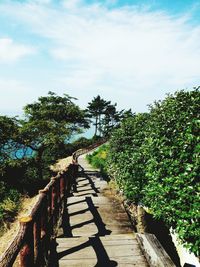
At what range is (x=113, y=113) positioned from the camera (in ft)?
267

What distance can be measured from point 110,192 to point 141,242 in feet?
26.2

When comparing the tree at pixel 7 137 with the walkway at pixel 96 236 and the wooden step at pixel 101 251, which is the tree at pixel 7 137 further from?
the wooden step at pixel 101 251

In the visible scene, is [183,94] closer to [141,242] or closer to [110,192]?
[141,242]

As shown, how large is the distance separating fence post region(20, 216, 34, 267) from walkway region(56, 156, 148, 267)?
1291 mm

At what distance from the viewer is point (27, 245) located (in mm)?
4230

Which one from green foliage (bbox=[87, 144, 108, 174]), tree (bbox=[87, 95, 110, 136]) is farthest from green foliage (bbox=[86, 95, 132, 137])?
green foliage (bbox=[87, 144, 108, 174])

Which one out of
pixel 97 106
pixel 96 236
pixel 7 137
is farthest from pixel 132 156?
pixel 97 106

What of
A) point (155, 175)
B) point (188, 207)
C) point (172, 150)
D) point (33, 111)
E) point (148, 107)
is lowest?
point (188, 207)

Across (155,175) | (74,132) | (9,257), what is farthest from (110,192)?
(74,132)

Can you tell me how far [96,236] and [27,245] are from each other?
3027 millimetres

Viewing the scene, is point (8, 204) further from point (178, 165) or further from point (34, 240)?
point (178, 165)

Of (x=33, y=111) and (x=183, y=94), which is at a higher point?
(x=33, y=111)

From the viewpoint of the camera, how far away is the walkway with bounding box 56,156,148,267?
18.3 ft

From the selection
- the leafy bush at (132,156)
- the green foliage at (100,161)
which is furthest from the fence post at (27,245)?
the green foliage at (100,161)
